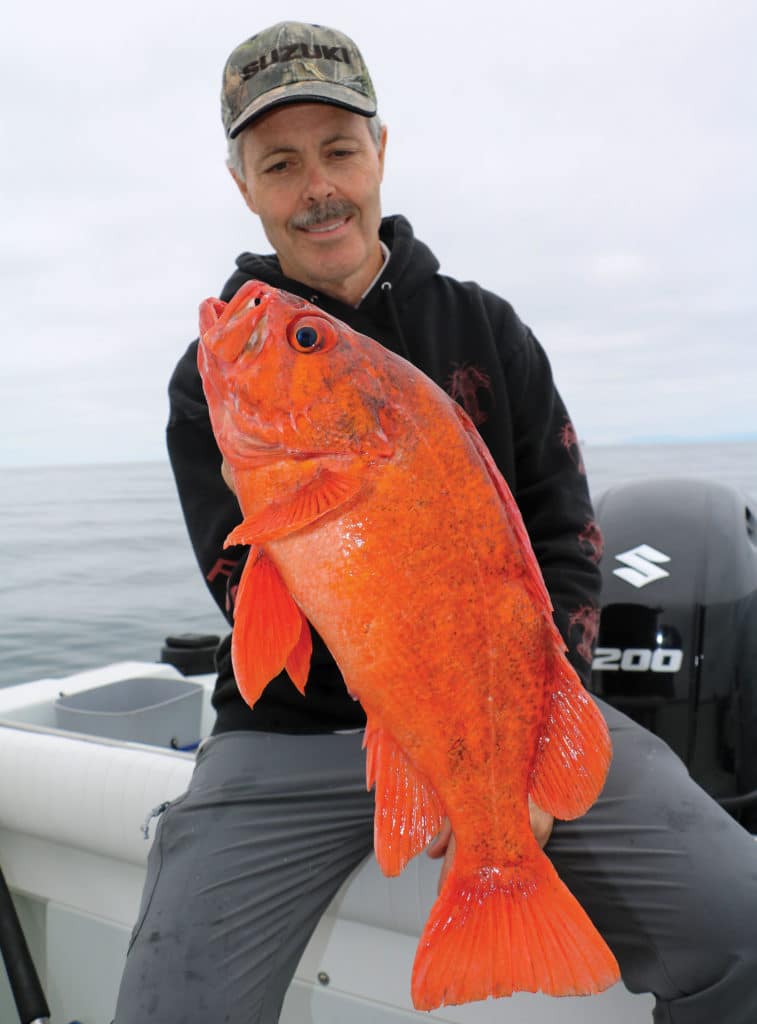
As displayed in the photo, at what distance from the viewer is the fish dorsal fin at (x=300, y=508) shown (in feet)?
4.57

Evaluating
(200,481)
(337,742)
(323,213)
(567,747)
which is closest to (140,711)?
(200,481)

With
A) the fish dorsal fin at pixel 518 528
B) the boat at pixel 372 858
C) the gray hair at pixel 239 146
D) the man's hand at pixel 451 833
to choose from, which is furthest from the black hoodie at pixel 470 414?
the fish dorsal fin at pixel 518 528

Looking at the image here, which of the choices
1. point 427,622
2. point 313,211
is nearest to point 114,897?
point 427,622

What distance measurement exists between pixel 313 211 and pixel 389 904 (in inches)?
78.6

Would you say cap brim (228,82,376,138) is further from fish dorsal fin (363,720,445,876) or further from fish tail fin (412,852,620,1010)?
fish tail fin (412,852,620,1010)

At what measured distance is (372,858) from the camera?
92.5 inches

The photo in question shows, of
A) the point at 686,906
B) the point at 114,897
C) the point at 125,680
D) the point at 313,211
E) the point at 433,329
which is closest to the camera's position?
the point at 686,906

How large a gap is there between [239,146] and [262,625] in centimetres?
174

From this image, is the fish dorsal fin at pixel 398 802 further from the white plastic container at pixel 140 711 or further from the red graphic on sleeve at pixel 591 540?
the white plastic container at pixel 140 711

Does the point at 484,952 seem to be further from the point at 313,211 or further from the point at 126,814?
the point at 313,211

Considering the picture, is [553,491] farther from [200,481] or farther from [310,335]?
[310,335]

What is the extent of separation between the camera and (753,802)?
104 inches

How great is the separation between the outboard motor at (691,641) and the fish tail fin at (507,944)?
1.40 meters

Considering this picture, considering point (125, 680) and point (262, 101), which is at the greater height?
point (262, 101)
